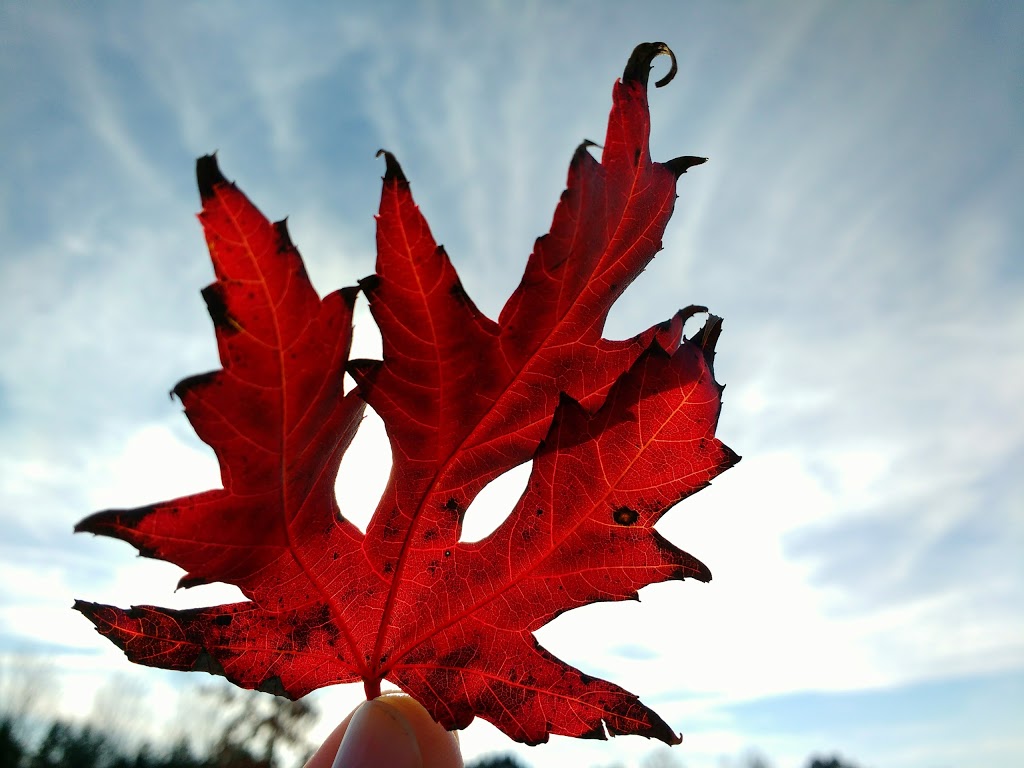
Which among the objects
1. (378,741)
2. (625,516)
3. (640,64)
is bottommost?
(378,741)

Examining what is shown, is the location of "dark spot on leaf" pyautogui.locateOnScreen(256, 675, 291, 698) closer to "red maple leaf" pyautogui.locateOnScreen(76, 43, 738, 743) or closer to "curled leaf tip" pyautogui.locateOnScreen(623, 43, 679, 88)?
"red maple leaf" pyautogui.locateOnScreen(76, 43, 738, 743)

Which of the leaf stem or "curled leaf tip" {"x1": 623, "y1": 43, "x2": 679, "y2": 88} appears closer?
"curled leaf tip" {"x1": 623, "y1": 43, "x2": 679, "y2": 88}

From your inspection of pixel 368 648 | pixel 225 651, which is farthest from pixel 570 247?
pixel 225 651

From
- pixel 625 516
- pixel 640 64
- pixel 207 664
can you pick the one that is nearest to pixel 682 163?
pixel 640 64

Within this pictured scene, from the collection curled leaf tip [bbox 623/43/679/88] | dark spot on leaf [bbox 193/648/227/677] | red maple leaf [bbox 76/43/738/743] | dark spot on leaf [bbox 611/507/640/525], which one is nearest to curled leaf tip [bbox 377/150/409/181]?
red maple leaf [bbox 76/43/738/743]

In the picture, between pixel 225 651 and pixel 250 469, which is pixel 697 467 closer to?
pixel 250 469

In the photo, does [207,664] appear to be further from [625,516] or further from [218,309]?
[625,516]
